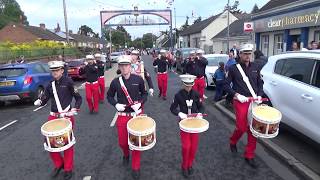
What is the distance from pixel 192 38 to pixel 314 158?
196ft

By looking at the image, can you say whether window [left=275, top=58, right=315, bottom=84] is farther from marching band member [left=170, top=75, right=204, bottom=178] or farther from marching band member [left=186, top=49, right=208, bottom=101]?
marching band member [left=186, top=49, right=208, bottom=101]

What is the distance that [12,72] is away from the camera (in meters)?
13.1

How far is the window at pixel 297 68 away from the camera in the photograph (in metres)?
6.28

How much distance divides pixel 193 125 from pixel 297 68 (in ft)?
9.07

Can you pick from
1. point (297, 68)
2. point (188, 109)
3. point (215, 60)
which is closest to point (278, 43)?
point (215, 60)

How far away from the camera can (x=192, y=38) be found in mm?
64625

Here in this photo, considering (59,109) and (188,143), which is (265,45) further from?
(59,109)

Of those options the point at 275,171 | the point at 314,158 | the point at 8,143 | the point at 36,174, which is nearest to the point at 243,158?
the point at 275,171

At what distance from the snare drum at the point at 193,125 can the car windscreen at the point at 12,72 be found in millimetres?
9654

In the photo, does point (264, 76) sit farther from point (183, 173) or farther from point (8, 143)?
point (8, 143)

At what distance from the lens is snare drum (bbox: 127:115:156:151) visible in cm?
502

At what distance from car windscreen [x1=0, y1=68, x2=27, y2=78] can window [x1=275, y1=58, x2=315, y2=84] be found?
31.6ft

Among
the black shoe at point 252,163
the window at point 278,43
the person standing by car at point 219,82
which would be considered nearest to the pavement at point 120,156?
the black shoe at point 252,163

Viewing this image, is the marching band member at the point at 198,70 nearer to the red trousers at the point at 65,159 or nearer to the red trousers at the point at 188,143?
the red trousers at the point at 188,143
